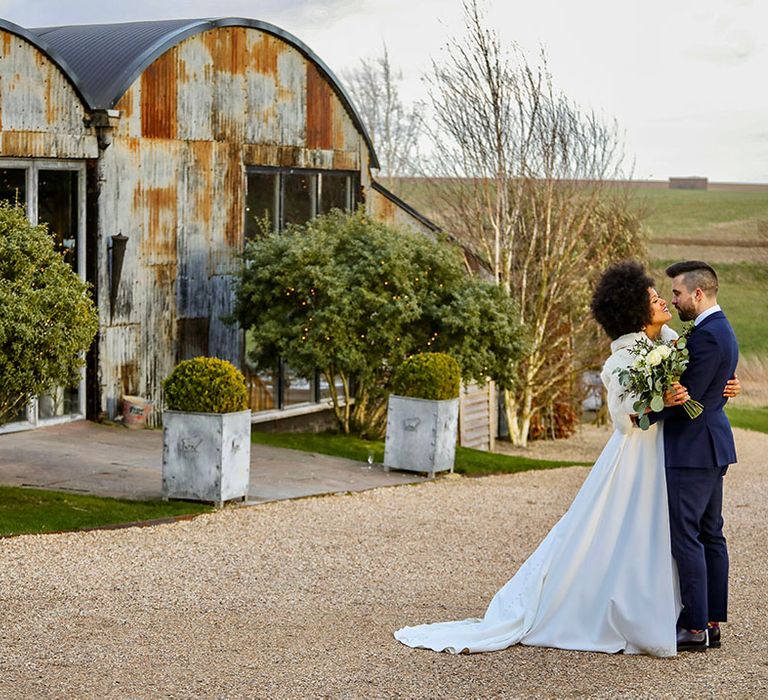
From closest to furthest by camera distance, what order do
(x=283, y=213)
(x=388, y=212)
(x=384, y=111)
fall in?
(x=283, y=213) < (x=388, y=212) < (x=384, y=111)

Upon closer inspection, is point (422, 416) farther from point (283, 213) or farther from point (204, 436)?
point (283, 213)

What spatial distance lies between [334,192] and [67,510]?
919cm

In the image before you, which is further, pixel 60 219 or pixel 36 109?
pixel 60 219

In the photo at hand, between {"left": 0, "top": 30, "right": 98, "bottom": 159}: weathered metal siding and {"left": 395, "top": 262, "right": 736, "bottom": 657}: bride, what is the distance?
8.15 meters

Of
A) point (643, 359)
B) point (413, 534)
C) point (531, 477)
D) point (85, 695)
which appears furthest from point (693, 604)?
point (531, 477)

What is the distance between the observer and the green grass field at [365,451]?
1412cm

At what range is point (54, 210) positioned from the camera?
13891 mm

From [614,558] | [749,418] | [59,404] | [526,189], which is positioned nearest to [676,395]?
[614,558]

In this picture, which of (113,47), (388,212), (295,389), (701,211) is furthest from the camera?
(701,211)

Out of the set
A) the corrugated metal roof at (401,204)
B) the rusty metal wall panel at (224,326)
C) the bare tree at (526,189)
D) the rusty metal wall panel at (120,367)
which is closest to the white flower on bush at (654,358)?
the rusty metal wall panel at (120,367)

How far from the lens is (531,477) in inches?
550

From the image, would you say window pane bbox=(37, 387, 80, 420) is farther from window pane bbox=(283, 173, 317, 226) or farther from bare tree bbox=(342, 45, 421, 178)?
bare tree bbox=(342, 45, 421, 178)

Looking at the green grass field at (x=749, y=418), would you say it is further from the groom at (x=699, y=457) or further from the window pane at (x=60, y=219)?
the groom at (x=699, y=457)

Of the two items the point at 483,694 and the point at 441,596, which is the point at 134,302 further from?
the point at 483,694
